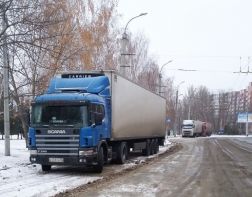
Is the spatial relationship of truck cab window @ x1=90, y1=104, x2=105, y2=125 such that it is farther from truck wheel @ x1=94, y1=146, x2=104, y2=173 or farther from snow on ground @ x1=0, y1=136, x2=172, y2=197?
snow on ground @ x1=0, y1=136, x2=172, y2=197

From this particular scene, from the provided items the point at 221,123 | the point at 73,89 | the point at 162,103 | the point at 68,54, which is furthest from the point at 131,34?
the point at 221,123

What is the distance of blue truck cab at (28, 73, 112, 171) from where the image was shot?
1745 centimetres

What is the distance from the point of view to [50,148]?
57.9ft

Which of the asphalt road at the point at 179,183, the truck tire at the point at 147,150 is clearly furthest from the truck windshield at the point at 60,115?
the truck tire at the point at 147,150

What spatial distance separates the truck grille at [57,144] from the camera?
57.3ft

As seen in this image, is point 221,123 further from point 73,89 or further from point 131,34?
point 73,89

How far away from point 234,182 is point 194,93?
12460 centimetres

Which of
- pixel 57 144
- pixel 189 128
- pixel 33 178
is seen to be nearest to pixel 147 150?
pixel 57 144

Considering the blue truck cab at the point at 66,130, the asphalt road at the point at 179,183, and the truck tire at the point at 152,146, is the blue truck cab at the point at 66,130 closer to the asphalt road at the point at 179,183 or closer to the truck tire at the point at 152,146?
the asphalt road at the point at 179,183

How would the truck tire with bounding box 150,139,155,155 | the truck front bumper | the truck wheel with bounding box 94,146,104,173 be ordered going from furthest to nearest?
the truck tire with bounding box 150,139,155,155 < the truck wheel with bounding box 94,146,104,173 < the truck front bumper

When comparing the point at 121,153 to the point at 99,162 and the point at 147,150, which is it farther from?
the point at 147,150

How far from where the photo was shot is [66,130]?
57.6 ft

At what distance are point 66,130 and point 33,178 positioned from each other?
2.32 m

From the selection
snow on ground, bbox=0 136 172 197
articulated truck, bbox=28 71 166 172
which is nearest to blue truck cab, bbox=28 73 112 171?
articulated truck, bbox=28 71 166 172
